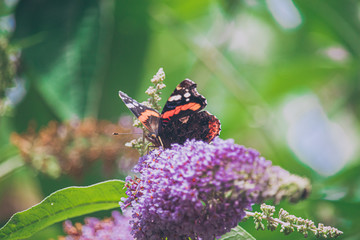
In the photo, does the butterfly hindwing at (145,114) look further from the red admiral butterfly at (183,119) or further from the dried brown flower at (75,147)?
the dried brown flower at (75,147)

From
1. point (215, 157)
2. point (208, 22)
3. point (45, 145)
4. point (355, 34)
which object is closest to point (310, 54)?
point (355, 34)

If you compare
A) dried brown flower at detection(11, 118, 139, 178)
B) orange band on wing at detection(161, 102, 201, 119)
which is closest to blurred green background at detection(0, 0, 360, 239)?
dried brown flower at detection(11, 118, 139, 178)

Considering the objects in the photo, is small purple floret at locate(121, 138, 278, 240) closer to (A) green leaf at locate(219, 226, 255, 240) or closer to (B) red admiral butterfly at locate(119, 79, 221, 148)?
(A) green leaf at locate(219, 226, 255, 240)

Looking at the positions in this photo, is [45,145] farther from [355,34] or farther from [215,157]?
[355,34]

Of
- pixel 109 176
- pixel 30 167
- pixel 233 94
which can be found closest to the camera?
pixel 30 167

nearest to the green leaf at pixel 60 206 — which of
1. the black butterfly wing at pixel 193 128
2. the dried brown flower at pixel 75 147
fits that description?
the black butterfly wing at pixel 193 128

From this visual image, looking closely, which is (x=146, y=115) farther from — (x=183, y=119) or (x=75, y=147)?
(x=75, y=147)

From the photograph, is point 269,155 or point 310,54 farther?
point 310,54

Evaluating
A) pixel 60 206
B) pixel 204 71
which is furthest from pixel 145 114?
pixel 204 71
